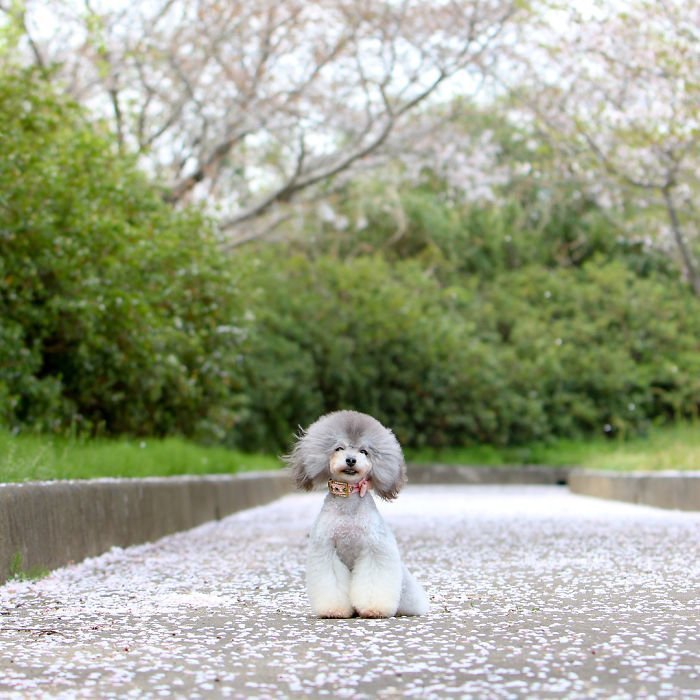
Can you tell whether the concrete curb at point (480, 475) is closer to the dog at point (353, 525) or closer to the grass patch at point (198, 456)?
the grass patch at point (198, 456)

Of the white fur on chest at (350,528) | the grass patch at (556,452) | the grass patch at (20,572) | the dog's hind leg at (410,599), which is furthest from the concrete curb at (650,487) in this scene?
the white fur on chest at (350,528)

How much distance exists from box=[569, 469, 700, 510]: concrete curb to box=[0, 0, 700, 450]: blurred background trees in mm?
3737

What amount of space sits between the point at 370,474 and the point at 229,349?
13.0 meters

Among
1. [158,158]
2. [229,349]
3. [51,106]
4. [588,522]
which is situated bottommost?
[588,522]

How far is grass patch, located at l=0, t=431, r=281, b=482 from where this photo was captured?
29.3ft

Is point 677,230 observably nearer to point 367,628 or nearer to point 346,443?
point 346,443

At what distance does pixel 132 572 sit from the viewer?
27.6 feet

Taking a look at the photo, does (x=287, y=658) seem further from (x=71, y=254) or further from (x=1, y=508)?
(x=71, y=254)

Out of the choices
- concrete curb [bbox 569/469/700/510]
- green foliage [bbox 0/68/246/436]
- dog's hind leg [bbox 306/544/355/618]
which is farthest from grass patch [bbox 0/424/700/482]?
dog's hind leg [bbox 306/544/355/618]

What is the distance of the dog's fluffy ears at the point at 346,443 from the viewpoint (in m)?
5.98

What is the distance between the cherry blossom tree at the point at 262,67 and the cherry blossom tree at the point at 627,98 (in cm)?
113

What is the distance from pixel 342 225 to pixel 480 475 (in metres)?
6.22

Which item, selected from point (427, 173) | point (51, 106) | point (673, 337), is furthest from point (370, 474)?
point (427, 173)

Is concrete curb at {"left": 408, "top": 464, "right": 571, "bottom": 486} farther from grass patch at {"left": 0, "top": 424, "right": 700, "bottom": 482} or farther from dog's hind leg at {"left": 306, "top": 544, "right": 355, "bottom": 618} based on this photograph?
dog's hind leg at {"left": 306, "top": 544, "right": 355, "bottom": 618}
